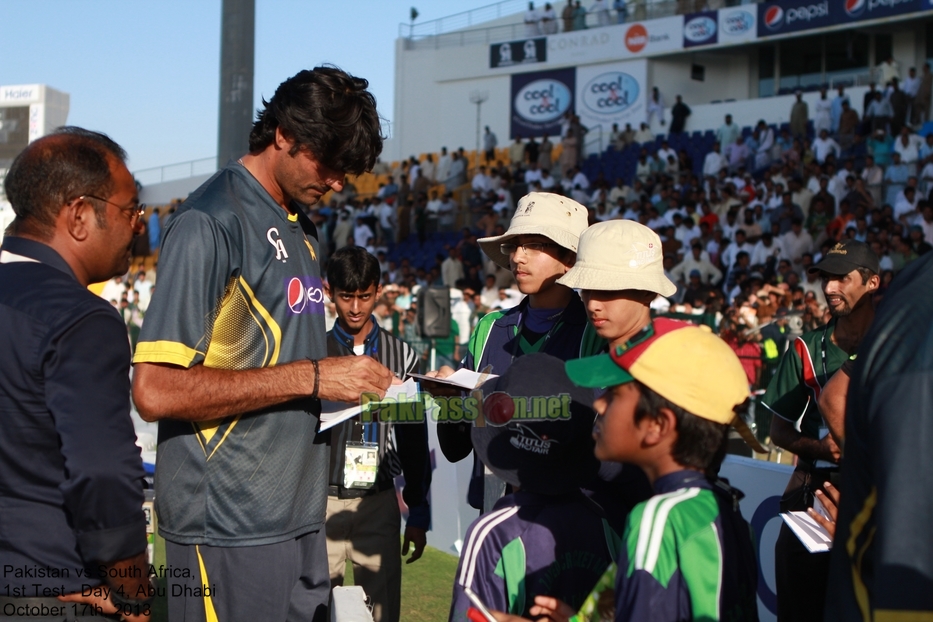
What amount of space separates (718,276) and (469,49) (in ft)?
75.8

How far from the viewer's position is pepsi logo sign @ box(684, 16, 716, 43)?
29250 mm

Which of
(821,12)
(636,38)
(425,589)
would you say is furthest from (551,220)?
(636,38)

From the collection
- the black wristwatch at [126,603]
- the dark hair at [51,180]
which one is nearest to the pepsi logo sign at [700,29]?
the dark hair at [51,180]

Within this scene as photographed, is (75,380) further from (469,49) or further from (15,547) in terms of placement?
(469,49)

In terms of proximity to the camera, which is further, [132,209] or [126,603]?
[132,209]

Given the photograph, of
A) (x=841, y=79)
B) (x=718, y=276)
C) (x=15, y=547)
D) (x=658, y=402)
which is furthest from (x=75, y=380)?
(x=841, y=79)

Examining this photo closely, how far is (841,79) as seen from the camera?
27438 mm

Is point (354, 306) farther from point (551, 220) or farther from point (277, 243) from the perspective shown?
point (277, 243)

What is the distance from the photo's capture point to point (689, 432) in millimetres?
2168

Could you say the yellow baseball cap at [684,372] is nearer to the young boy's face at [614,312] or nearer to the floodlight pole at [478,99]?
the young boy's face at [614,312]

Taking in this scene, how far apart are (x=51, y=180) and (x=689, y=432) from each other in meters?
1.67

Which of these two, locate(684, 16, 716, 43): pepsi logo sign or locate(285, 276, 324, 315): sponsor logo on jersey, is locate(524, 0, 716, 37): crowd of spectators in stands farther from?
locate(285, 276, 324, 315): sponsor logo on jersey

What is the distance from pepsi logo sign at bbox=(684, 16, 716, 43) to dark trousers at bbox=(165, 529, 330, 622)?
96.7ft

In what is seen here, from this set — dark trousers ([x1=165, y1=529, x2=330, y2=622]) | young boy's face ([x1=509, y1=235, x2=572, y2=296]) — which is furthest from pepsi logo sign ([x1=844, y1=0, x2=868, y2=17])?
dark trousers ([x1=165, y1=529, x2=330, y2=622])
